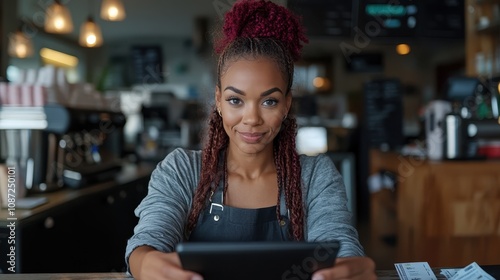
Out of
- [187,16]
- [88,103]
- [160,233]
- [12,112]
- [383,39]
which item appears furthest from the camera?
[187,16]

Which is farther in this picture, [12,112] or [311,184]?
[12,112]

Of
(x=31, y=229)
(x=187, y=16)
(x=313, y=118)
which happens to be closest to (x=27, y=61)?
(x=187, y=16)

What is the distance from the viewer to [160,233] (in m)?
1.23

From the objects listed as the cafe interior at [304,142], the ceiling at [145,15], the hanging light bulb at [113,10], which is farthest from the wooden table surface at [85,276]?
the ceiling at [145,15]

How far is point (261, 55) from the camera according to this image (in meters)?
1.32

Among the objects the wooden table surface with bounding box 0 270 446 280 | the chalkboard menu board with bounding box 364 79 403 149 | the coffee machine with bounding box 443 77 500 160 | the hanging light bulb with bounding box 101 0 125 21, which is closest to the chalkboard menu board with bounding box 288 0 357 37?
the chalkboard menu board with bounding box 364 79 403 149

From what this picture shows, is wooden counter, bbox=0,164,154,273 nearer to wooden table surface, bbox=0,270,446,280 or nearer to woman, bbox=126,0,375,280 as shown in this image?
wooden table surface, bbox=0,270,446,280

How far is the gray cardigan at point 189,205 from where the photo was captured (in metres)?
1.23

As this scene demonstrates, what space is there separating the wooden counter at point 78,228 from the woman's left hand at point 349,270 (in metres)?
1.29

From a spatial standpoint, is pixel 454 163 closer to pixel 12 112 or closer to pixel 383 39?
pixel 383 39

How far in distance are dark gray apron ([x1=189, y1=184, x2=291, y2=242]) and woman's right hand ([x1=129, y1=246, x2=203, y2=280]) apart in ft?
0.85

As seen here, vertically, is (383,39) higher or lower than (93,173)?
higher

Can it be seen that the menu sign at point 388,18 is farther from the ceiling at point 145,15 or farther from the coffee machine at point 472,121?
the ceiling at point 145,15

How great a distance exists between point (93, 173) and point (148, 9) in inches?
209
